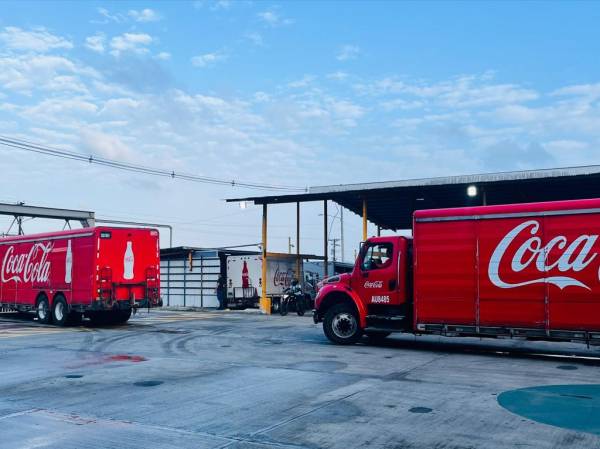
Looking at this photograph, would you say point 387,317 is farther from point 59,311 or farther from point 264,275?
point 264,275

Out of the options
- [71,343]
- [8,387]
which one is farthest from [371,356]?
[71,343]

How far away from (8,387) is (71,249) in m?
12.1

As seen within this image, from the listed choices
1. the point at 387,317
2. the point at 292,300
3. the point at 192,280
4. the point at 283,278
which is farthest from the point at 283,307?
the point at 387,317

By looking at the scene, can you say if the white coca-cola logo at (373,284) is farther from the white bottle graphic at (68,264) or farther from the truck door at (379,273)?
the white bottle graphic at (68,264)

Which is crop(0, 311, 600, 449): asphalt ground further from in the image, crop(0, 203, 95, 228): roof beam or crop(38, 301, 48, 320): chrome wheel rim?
crop(0, 203, 95, 228): roof beam

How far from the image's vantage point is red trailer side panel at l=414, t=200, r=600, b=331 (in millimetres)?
12070

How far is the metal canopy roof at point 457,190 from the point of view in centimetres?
2206

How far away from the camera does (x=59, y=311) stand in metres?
22.1

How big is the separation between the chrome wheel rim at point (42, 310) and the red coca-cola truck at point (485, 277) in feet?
44.2

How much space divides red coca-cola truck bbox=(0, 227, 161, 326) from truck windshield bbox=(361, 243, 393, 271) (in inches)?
390

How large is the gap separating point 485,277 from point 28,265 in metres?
18.7

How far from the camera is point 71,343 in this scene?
16250 mm

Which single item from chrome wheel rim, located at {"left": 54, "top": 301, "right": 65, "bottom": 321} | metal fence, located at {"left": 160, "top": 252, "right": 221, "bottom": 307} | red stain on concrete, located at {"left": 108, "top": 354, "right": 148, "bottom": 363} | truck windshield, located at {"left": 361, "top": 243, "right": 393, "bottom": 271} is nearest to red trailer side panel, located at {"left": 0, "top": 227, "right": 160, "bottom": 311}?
chrome wheel rim, located at {"left": 54, "top": 301, "right": 65, "bottom": 321}

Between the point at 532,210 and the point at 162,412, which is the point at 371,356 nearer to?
the point at 532,210
